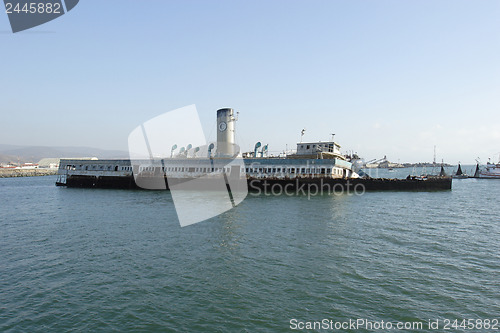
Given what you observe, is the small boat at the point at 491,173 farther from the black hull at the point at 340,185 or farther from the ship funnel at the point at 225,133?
the ship funnel at the point at 225,133

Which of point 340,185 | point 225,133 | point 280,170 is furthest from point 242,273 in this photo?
point 225,133

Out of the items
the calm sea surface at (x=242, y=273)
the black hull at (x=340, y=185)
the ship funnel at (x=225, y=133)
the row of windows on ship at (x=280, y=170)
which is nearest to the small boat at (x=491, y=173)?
the black hull at (x=340, y=185)

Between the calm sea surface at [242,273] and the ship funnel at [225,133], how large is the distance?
118ft

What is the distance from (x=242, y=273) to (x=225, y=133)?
50002mm

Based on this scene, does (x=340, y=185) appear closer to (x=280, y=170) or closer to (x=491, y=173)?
(x=280, y=170)

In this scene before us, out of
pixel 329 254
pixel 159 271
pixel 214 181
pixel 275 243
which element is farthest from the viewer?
pixel 214 181

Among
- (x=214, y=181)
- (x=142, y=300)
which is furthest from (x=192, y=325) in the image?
(x=214, y=181)

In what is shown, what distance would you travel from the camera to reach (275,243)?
20.0 meters

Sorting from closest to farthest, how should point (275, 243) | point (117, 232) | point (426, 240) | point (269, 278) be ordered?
point (269, 278), point (275, 243), point (426, 240), point (117, 232)

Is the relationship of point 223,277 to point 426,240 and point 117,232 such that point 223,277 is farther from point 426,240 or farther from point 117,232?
point 426,240

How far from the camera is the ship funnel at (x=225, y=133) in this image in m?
62.9

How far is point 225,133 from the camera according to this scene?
63.1 metres

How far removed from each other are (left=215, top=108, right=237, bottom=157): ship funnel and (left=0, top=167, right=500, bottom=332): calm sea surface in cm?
3585

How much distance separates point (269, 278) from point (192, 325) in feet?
15.9
